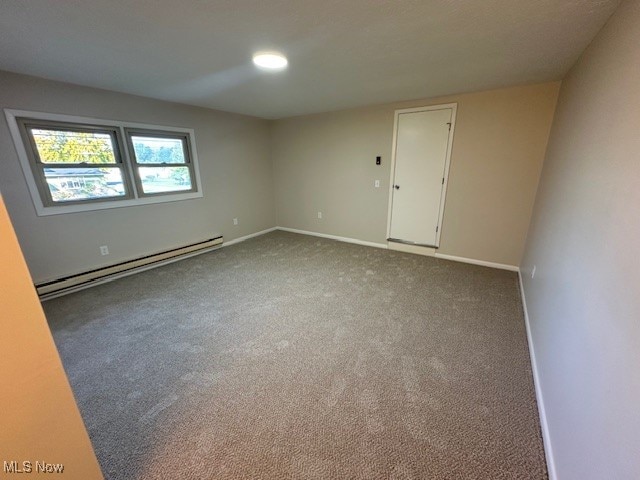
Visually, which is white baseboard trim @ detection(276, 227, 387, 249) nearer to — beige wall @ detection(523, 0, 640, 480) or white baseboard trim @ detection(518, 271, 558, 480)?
white baseboard trim @ detection(518, 271, 558, 480)

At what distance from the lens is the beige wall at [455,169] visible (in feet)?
10.0

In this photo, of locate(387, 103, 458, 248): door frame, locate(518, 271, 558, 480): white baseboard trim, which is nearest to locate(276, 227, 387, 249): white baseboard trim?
locate(387, 103, 458, 248): door frame

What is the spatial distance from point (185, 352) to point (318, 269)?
190 centimetres

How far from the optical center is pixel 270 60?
213 centimetres

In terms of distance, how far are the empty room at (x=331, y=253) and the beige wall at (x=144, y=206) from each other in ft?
0.08

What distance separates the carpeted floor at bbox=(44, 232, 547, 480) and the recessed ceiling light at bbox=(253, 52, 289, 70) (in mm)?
2221

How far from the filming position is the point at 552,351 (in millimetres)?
1491

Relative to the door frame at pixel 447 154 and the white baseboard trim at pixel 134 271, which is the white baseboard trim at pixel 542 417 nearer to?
the door frame at pixel 447 154

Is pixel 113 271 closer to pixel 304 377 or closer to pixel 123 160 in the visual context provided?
pixel 123 160

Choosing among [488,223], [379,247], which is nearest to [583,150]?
[488,223]

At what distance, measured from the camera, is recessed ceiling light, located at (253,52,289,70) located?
203 centimetres

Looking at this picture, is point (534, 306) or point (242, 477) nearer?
point (242, 477)

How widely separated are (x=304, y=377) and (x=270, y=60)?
8.14ft

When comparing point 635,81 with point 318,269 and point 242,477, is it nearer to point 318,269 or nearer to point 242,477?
point 242,477
